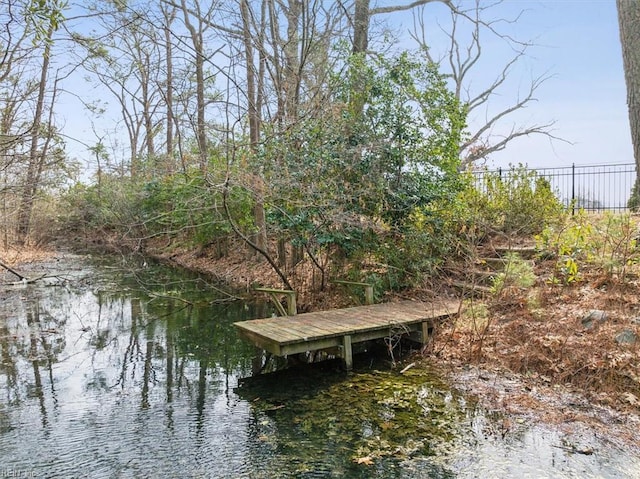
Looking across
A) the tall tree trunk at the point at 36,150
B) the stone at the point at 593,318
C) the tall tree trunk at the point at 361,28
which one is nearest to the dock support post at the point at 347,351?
the stone at the point at 593,318

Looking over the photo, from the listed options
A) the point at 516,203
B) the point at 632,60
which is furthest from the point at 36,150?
the point at 632,60

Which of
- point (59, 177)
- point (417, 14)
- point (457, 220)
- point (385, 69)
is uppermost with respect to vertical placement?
point (417, 14)

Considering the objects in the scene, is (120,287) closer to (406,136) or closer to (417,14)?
(406,136)

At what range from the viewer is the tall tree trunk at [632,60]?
24.1 ft

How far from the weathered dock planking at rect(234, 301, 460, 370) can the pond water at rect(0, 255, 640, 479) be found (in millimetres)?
404

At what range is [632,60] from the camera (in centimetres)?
743

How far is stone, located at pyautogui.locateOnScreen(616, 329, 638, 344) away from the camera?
5215 mm

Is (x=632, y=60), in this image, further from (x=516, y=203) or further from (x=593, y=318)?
(x=593, y=318)

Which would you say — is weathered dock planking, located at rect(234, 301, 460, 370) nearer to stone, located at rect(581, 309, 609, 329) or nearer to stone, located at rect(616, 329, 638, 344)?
stone, located at rect(581, 309, 609, 329)

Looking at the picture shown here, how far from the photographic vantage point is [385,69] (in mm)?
8492

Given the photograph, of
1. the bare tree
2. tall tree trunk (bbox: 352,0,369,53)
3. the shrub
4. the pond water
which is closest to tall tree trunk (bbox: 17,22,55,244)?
the pond water

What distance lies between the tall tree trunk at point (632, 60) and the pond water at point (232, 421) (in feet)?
16.8

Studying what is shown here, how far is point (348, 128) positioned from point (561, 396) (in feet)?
17.5

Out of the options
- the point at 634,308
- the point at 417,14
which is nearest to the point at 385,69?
the point at 634,308
